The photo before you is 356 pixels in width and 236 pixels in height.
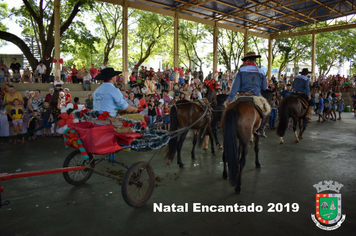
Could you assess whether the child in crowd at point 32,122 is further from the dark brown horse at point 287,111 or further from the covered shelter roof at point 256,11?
the covered shelter roof at point 256,11

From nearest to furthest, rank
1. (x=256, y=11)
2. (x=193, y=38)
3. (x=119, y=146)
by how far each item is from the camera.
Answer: (x=119, y=146)
(x=256, y=11)
(x=193, y=38)

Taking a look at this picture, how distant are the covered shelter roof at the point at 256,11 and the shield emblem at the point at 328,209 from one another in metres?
16.3

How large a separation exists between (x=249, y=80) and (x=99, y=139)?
3.24 m

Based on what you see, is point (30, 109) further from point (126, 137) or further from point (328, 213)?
point (328, 213)

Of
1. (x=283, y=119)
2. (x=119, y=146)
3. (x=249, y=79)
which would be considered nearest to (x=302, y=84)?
(x=283, y=119)

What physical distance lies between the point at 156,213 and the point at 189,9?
18732mm

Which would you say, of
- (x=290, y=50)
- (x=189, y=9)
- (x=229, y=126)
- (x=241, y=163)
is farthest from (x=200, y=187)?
(x=290, y=50)

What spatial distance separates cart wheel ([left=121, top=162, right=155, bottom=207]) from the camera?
4.04m

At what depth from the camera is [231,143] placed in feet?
15.3

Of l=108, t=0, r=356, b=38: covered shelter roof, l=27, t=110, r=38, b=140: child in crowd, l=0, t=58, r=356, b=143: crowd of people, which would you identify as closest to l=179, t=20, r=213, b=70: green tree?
l=108, t=0, r=356, b=38: covered shelter roof

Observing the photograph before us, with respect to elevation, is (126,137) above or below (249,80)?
below

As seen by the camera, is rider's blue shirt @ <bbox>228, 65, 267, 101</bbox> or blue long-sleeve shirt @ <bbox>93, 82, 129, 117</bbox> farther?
rider's blue shirt @ <bbox>228, 65, 267, 101</bbox>

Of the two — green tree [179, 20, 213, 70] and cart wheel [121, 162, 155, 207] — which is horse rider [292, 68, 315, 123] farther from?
green tree [179, 20, 213, 70]

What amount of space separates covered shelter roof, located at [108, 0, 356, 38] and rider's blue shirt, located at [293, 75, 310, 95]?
10.5 metres
